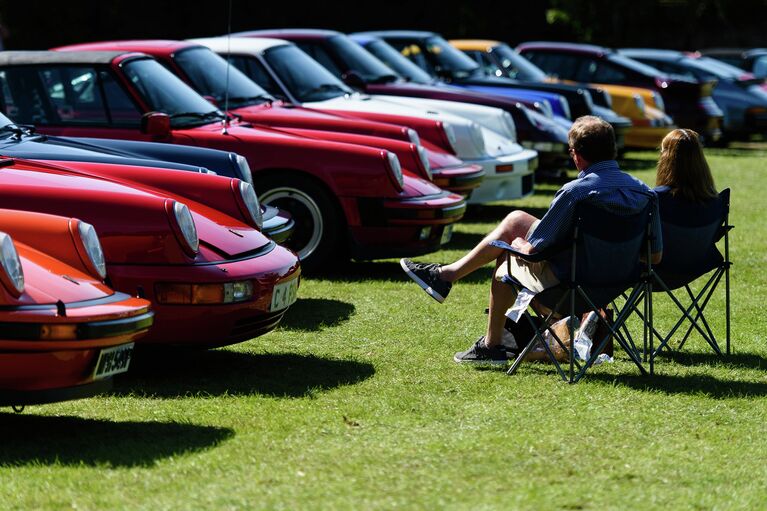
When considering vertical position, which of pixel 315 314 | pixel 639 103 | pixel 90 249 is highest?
pixel 90 249

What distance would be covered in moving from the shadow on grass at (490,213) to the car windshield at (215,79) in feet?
9.97

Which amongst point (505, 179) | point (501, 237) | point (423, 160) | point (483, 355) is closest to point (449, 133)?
point (505, 179)

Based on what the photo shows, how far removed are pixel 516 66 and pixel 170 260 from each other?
1304 centimetres

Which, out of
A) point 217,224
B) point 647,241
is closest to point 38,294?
point 217,224

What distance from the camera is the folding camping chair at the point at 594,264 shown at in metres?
6.15

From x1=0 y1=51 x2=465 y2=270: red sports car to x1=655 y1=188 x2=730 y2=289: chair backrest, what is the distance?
2.93 meters

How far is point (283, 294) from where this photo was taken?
21.3 ft

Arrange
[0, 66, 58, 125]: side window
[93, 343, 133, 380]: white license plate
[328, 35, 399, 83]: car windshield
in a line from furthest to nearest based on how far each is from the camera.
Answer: [328, 35, 399, 83]: car windshield, [0, 66, 58, 125]: side window, [93, 343, 133, 380]: white license plate

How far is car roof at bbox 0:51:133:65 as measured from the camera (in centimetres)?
916

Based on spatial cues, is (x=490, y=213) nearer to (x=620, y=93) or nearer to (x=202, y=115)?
(x=202, y=115)

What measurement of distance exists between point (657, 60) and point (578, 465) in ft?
65.1

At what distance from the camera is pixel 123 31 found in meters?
28.3

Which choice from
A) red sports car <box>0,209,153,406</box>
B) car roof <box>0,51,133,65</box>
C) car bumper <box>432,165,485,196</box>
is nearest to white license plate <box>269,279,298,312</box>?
red sports car <box>0,209,153,406</box>

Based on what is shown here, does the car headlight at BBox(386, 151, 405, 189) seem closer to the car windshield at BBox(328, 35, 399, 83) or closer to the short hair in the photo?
the short hair
